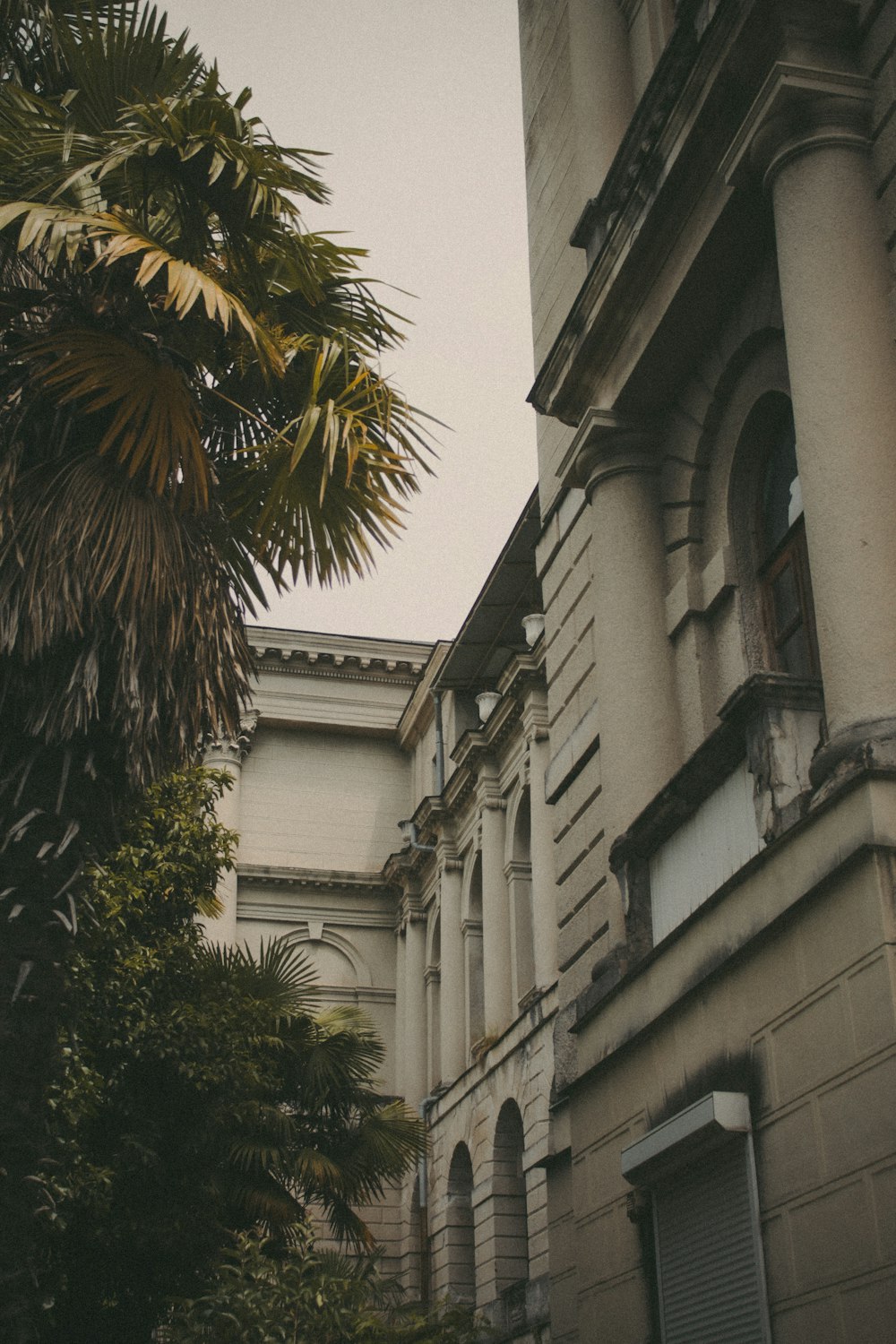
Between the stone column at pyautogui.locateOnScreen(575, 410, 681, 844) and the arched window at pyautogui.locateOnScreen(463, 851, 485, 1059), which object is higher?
the arched window at pyautogui.locateOnScreen(463, 851, 485, 1059)

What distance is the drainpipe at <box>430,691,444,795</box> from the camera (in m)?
32.9

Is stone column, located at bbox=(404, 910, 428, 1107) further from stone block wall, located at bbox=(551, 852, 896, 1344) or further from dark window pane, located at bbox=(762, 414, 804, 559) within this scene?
stone block wall, located at bbox=(551, 852, 896, 1344)

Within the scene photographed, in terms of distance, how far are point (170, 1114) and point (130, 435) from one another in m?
11.0

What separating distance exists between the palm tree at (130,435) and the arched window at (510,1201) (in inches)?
710

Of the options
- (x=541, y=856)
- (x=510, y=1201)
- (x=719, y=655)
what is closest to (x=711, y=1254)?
(x=719, y=655)

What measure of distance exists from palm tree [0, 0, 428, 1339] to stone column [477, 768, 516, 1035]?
59.2ft

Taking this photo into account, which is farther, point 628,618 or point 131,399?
point 628,618

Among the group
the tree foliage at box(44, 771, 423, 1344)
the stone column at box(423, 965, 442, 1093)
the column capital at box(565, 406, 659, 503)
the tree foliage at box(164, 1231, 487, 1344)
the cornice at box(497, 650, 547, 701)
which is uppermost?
the cornice at box(497, 650, 547, 701)

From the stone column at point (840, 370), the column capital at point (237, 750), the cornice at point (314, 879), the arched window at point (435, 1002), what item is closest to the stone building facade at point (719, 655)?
the stone column at point (840, 370)

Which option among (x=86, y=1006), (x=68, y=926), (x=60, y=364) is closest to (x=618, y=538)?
(x=60, y=364)

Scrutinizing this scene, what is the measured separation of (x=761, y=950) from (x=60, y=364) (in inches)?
179

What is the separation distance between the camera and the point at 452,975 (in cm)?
2966

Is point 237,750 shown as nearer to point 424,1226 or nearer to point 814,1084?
point 424,1226

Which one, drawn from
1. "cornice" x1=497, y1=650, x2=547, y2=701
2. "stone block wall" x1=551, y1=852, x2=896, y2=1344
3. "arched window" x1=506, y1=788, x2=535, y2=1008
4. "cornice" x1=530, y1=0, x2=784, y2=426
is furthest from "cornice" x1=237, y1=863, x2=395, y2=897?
"stone block wall" x1=551, y1=852, x2=896, y2=1344
